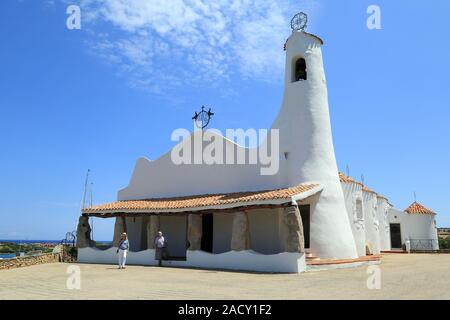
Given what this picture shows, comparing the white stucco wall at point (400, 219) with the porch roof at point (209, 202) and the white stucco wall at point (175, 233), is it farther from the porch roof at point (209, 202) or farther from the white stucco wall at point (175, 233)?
the white stucco wall at point (175, 233)

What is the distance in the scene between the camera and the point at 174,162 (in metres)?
21.2

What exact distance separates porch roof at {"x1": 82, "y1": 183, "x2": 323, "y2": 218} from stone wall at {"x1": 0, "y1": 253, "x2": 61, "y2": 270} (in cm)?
313

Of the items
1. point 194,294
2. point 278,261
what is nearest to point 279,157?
point 278,261

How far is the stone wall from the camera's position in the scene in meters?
18.3

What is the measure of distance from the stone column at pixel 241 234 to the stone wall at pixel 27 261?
35.1ft

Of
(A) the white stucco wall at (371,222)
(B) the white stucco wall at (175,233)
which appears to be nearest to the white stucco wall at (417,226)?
(A) the white stucco wall at (371,222)

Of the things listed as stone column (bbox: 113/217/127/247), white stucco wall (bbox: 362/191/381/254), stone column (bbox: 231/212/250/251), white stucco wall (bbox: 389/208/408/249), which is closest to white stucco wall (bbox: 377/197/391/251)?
white stucco wall (bbox: 389/208/408/249)

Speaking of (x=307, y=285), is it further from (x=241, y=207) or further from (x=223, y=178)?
(x=223, y=178)

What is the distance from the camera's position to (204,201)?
17516mm

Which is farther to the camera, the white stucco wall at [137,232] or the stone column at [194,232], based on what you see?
the white stucco wall at [137,232]

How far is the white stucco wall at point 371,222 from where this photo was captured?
2412 cm

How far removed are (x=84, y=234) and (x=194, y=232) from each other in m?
6.68

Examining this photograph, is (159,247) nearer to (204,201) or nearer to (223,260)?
(204,201)

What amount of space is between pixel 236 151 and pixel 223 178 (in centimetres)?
144
